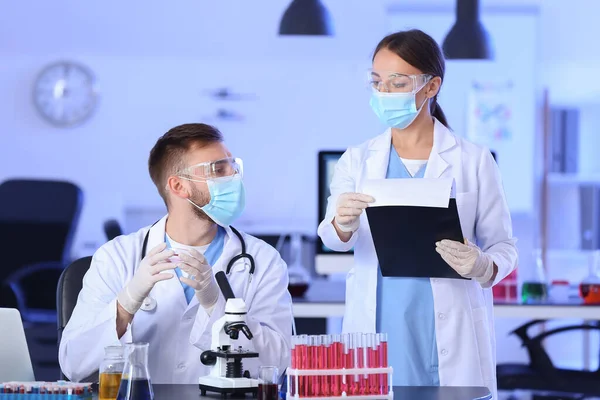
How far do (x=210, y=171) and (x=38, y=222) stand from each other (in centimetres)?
347

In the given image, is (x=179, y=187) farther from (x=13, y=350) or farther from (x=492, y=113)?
(x=492, y=113)

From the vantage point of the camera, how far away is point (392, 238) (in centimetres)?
219

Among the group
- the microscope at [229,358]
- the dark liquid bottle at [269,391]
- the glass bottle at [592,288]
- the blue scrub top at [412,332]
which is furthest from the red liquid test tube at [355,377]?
the glass bottle at [592,288]

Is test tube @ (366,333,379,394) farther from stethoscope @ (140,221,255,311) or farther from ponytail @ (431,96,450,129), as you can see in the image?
ponytail @ (431,96,450,129)

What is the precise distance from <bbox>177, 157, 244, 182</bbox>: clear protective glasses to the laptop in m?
0.49

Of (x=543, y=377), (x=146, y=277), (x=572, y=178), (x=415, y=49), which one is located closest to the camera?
(x=146, y=277)

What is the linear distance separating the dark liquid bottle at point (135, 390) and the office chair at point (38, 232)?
376 centimetres

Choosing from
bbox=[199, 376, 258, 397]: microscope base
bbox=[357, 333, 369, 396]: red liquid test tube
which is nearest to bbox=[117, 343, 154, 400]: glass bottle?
bbox=[199, 376, 258, 397]: microscope base

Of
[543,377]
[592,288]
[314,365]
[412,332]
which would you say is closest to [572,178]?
[592,288]

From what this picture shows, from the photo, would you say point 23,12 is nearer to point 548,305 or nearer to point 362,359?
point 548,305

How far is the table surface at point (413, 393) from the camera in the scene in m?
1.76

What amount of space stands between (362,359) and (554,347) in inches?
223

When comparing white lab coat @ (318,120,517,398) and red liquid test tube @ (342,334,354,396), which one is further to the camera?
white lab coat @ (318,120,517,398)

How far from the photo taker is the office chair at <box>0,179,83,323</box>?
5.36 m
